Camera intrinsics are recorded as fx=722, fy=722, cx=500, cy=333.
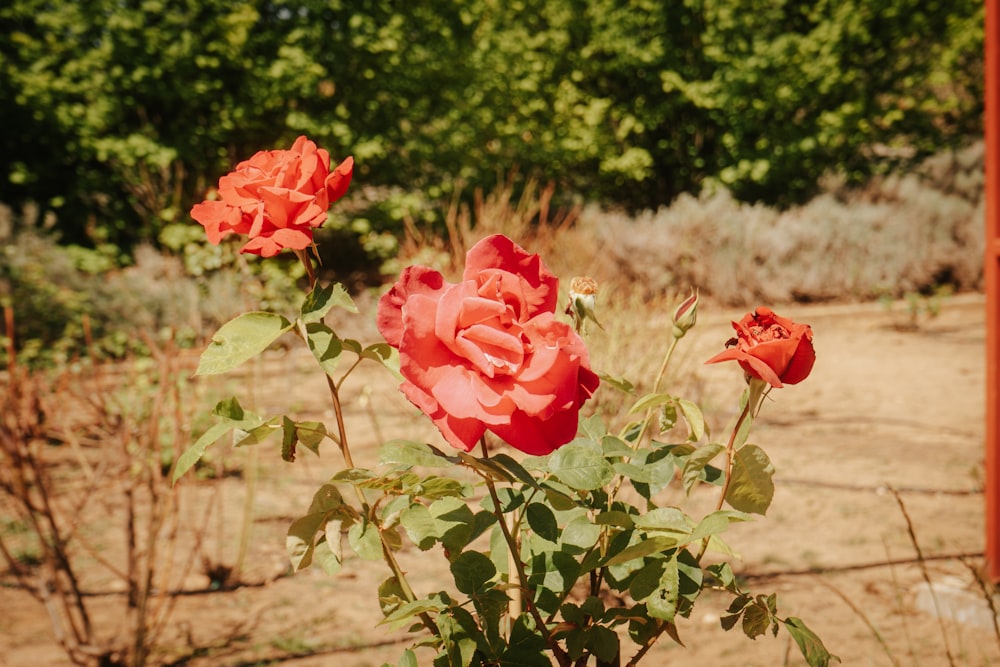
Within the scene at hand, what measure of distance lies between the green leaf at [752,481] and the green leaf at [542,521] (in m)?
0.19

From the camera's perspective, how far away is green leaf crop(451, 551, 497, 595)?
0.78 m

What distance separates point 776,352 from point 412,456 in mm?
380

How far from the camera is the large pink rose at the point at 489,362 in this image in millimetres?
605

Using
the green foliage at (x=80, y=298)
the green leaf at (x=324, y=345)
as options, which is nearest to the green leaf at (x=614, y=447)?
the green leaf at (x=324, y=345)

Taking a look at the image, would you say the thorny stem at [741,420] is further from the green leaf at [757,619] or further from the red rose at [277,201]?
the red rose at [277,201]

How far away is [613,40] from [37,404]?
8.24 meters

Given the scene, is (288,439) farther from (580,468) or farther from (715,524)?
(715,524)

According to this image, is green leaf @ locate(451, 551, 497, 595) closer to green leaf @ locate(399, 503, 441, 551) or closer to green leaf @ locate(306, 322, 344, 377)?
green leaf @ locate(399, 503, 441, 551)

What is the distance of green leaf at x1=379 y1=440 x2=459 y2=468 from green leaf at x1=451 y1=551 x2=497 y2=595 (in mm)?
149

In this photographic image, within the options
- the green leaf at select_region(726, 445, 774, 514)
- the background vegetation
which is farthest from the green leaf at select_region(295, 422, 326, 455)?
the background vegetation

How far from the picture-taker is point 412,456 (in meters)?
0.68

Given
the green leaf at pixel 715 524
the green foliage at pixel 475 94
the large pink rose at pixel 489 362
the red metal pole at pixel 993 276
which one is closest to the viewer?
the large pink rose at pixel 489 362

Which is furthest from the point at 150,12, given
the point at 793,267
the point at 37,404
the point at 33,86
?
the point at 793,267

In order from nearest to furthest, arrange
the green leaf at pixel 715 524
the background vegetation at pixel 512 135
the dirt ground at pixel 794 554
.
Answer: the green leaf at pixel 715 524 → the dirt ground at pixel 794 554 → the background vegetation at pixel 512 135
